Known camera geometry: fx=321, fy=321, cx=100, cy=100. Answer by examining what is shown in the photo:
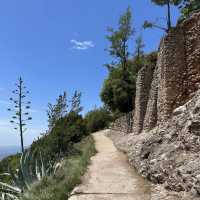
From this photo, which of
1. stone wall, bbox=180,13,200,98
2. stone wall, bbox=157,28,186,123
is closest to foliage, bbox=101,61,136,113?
stone wall, bbox=157,28,186,123

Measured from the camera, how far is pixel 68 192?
7.39 m

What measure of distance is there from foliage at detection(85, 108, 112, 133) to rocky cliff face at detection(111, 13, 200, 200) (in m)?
16.4

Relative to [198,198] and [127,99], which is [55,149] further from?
[198,198]

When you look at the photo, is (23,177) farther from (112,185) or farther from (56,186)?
(112,185)

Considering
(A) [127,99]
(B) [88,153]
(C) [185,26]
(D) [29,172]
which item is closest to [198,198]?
(D) [29,172]

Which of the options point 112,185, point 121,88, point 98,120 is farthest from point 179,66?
point 98,120

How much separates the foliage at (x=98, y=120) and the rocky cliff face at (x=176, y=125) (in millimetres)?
16408

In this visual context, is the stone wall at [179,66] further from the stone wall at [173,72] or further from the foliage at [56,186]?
the foliage at [56,186]

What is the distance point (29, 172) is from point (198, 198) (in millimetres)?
5664

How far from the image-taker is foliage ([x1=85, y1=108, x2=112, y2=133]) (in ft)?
99.6

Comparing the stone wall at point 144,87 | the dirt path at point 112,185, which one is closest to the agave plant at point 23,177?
the dirt path at point 112,185

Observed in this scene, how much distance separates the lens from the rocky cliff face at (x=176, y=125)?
20.8 feet

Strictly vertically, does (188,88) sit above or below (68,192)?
above

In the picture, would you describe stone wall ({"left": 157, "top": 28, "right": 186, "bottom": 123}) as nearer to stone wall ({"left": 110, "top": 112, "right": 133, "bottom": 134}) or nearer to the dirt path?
the dirt path
